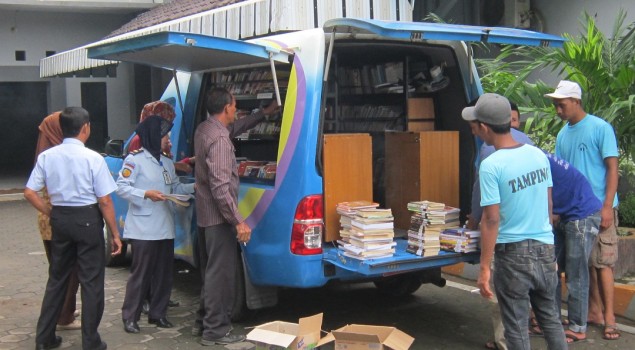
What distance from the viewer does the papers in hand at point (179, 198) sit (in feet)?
18.1

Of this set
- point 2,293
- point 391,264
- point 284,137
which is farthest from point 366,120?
point 2,293

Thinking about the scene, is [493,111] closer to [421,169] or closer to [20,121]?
[421,169]

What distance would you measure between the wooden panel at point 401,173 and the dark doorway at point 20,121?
45.8 feet

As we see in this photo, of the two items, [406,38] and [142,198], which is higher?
[406,38]

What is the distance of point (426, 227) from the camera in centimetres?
494

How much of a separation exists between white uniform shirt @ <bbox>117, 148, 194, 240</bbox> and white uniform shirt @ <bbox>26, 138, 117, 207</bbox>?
0.49 meters

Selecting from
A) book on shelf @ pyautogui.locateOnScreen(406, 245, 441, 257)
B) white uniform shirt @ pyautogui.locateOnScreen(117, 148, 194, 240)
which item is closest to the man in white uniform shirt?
white uniform shirt @ pyautogui.locateOnScreen(117, 148, 194, 240)

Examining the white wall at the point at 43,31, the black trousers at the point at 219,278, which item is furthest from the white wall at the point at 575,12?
the white wall at the point at 43,31

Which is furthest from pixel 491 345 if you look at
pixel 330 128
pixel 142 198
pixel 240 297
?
pixel 142 198

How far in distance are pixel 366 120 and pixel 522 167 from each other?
2335 mm

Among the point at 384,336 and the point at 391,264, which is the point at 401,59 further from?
the point at 384,336

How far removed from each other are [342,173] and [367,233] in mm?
541

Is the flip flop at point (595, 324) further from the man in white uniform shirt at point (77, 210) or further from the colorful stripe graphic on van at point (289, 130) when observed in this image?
the man in white uniform shirt at point (77, 210)

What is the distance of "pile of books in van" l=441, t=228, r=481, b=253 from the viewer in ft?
16.2
